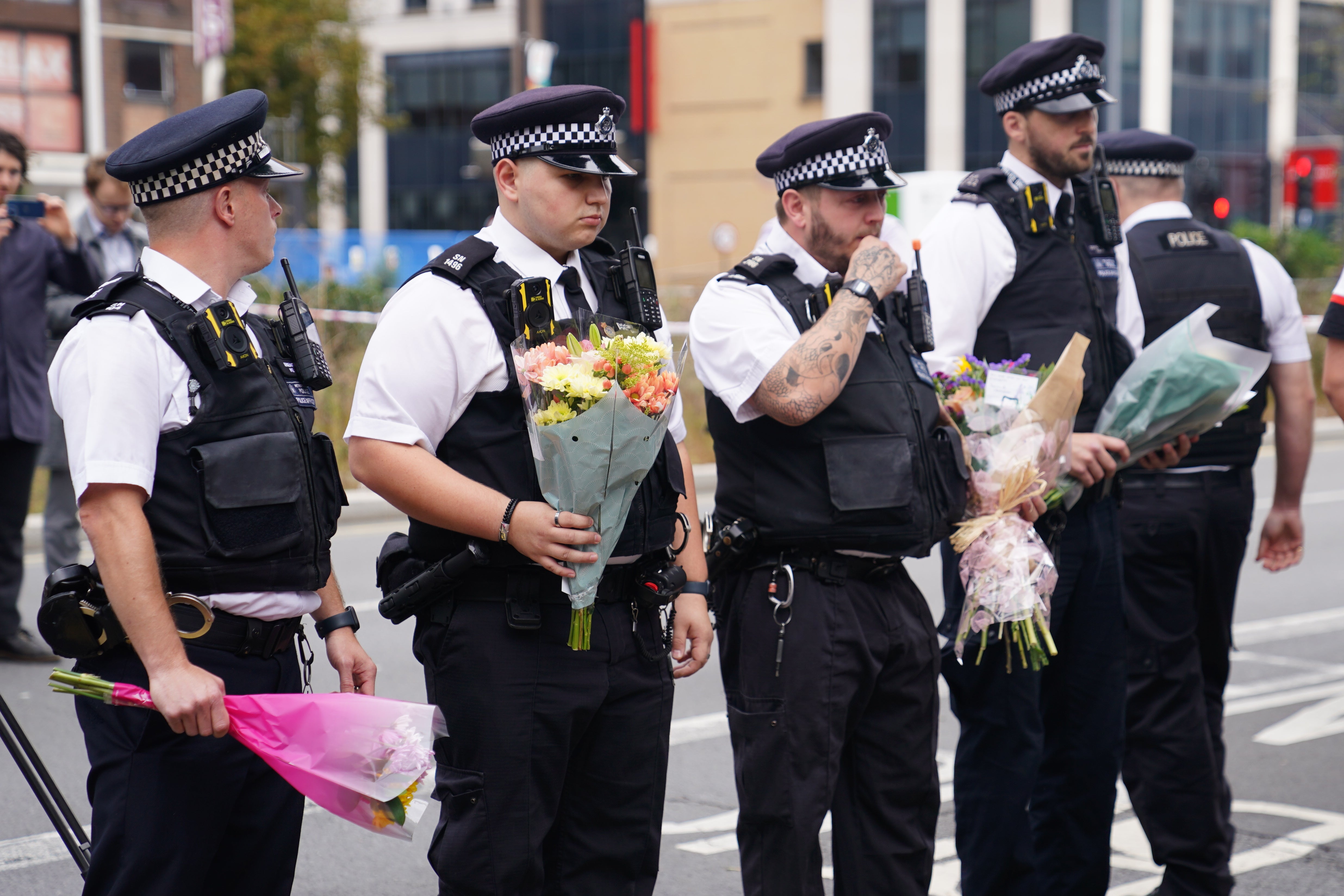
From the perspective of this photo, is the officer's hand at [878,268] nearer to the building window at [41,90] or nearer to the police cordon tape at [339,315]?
the police cordon tape at [339,315]

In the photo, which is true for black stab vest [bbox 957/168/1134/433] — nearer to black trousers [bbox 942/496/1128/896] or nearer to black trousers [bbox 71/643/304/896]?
black trousers [bbox 942/496/1128/896]

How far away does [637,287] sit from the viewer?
3301 mm

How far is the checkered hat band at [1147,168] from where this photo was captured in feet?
16.4

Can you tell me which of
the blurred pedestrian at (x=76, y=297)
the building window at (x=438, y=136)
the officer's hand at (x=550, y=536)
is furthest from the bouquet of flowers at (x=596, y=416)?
the building window at (x=438, y=136)

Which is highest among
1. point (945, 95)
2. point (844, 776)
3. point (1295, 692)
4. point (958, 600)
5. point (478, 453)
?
point (945, 95)

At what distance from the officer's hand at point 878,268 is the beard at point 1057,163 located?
0.91m

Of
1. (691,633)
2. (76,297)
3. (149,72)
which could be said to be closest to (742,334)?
(691,633)

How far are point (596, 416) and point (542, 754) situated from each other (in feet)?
2.37

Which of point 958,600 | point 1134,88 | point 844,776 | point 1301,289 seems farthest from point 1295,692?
point 1134,88

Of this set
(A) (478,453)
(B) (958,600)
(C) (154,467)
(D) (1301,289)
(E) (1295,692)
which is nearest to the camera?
(C) (154,467)

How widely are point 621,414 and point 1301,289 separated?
71.7 feet

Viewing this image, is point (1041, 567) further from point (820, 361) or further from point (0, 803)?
point (0, 803)

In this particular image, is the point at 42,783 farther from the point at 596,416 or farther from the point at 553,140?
the point at 553,140

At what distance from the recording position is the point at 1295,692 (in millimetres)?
6723
